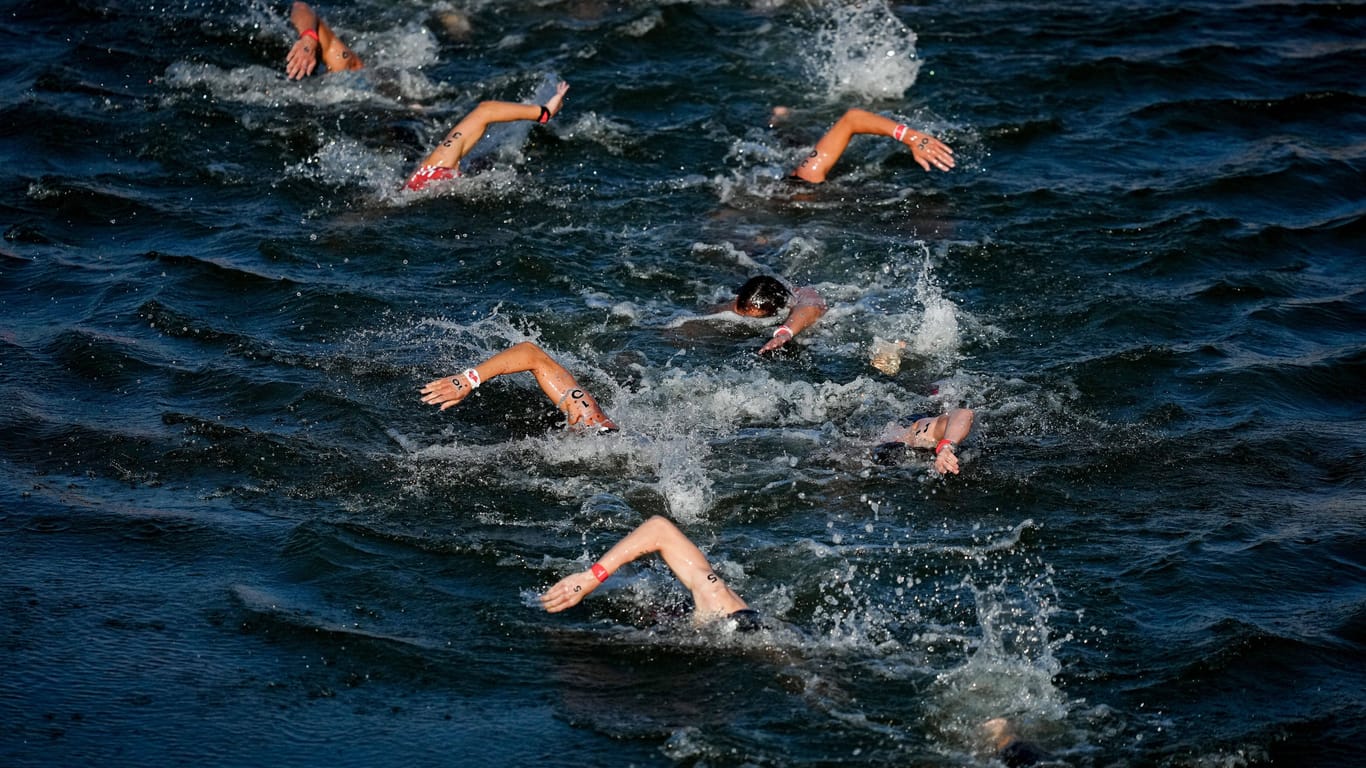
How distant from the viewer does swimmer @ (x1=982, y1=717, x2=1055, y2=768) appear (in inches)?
294

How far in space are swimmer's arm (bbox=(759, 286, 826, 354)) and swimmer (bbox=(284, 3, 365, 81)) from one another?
6.01 meters

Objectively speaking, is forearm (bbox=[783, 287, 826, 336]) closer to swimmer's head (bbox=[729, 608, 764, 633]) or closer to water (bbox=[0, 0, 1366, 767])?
water (bbox=[0, 0, 1366, 767])

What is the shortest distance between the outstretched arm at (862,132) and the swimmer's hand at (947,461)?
401 cm

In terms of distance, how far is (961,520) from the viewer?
995 centimetres

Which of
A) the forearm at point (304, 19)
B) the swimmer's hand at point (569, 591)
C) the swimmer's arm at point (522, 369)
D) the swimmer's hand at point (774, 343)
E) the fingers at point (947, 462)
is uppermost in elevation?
the forearm at point (304, 19)

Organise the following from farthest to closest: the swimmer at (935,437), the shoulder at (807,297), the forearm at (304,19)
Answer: the forearm at (304,19) → the shoulder at (807,297) → the swimmer at (935,437)

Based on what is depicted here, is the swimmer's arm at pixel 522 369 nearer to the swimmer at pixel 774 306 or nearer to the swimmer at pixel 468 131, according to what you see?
the swimmer at pixel 774 306

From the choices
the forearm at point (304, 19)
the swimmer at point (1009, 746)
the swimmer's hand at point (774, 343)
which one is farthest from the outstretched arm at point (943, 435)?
the forearm at point (304, 19)

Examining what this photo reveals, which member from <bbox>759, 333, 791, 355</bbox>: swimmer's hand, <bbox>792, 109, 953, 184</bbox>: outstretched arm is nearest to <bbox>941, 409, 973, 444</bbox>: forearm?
<bbox>759, 333, 791, 355</bbox>: swimmer's hand

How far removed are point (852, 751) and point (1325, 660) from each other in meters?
3.01

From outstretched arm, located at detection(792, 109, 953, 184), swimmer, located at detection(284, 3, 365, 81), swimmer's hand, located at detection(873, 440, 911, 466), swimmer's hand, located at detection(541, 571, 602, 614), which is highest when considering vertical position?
swimmer, located at detection(284, 3, 365, 81)

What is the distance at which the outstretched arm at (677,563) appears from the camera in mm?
8570

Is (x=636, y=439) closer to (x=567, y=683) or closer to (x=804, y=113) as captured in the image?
(x=567, y=683)

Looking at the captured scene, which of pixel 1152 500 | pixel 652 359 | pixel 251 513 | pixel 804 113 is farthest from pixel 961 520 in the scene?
pixel 804 113
